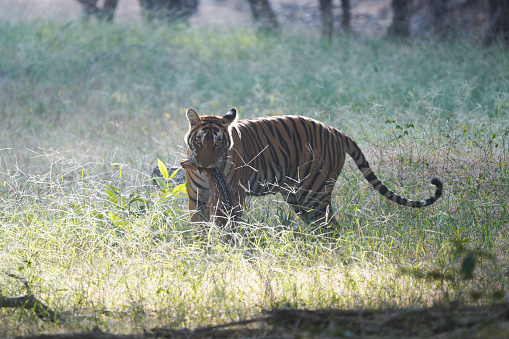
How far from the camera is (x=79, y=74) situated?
11.3m

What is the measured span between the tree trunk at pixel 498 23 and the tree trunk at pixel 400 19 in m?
2.15

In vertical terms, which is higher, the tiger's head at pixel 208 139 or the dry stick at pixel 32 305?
the tiger's head at pixel 208 139

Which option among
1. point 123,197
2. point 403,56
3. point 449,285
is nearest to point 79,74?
point 403,56

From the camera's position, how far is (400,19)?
14867 mm

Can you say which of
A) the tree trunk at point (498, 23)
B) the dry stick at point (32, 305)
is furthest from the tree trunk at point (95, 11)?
the dry stick at point (32, 305)

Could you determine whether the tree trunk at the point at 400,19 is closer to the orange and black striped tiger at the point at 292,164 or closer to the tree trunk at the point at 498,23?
the tree trunk at the point at 498,23

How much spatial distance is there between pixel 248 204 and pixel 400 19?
11243mm

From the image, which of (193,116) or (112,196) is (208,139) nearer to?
(193,116)

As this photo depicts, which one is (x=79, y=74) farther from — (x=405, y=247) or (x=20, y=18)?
(x=405, y=247)

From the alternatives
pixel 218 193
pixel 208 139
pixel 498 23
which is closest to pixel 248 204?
pixel 218 193

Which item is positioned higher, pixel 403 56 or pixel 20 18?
pixel 20 18

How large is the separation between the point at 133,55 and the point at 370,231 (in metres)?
8.77

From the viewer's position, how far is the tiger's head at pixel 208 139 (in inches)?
169

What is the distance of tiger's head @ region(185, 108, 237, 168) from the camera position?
428 centimetres
